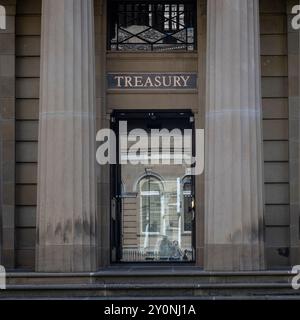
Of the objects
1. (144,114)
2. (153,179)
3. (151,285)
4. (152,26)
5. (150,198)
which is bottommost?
(151,285)

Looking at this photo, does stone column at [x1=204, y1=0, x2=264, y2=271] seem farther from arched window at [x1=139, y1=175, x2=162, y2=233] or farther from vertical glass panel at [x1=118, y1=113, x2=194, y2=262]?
arched window at [x1=139, y1=175, x2=162, y2=233]

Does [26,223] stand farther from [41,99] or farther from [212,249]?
[212,249]

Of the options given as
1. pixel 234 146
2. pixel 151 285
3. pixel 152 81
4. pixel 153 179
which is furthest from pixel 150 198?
pixel 151 285

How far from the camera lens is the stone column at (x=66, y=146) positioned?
51.5ft

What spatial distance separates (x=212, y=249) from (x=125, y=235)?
132 inches

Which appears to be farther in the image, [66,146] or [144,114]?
[144,114]

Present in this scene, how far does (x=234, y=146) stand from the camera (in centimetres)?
1584

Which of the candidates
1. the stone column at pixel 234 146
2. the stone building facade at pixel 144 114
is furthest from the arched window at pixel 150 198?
the stone column at pixel 234 146

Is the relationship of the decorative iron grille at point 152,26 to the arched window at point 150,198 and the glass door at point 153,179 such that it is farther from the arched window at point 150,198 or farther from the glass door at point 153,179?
the arched window at point 150,198

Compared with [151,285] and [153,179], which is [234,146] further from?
[153,179]

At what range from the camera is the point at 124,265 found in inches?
712

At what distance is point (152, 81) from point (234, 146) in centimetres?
344

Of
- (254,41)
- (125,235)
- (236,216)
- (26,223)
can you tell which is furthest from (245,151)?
(26,223)

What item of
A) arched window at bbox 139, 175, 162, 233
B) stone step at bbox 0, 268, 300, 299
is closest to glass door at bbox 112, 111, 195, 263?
arched window at bbox 139, 175, 162, 233
